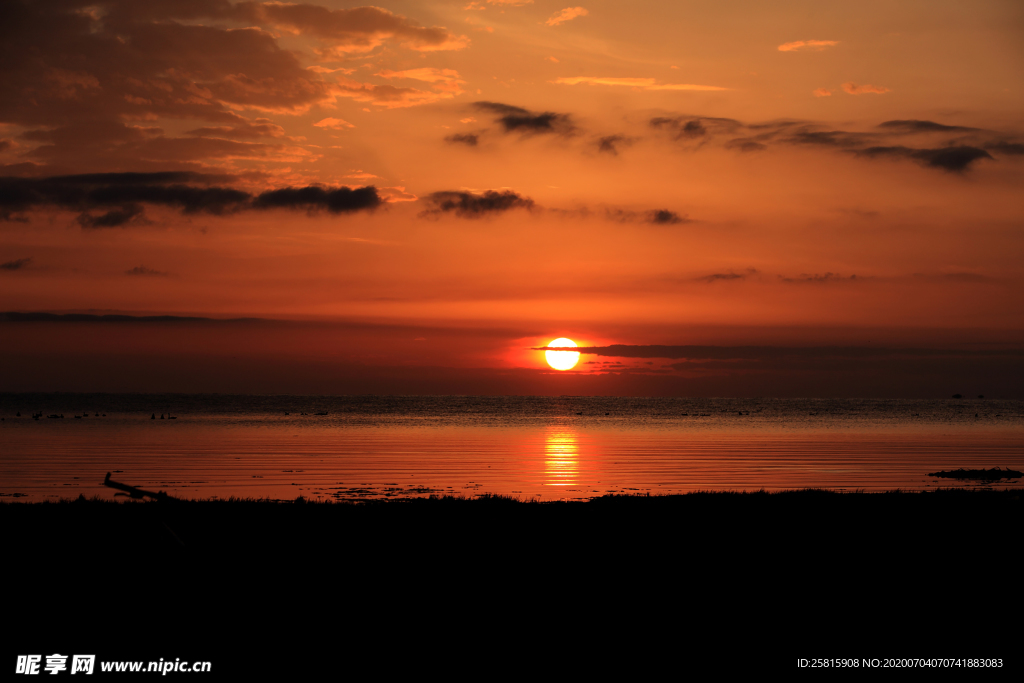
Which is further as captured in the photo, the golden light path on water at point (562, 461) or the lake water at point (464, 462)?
the golden light path on water at point (562, 461)

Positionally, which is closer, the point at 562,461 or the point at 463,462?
the point at 463,462

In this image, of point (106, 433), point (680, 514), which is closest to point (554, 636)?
point (680, 514)

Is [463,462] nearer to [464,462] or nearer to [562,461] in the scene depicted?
[464,462]

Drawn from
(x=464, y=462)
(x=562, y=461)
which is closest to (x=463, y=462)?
(x=464, y=462)

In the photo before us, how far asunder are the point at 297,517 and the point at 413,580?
22.6 ft

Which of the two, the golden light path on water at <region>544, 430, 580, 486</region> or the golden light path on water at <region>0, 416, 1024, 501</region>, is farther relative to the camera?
the golden light path on water at <region>544, 430, 580, 486</region>

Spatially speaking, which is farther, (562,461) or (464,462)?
(562,461)

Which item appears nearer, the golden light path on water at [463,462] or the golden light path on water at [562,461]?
the golden light path on water at [463,462]

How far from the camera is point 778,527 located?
17.7 meters

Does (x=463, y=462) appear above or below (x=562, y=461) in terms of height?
below

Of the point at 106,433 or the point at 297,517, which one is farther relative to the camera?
the point at 106,433

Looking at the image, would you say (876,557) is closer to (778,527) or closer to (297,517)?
(778,527)

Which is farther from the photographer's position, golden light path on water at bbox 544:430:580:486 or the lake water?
golden light path on water at bbox 544:430:580:486

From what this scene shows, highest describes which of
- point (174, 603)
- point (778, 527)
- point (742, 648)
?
point (778, 527)
